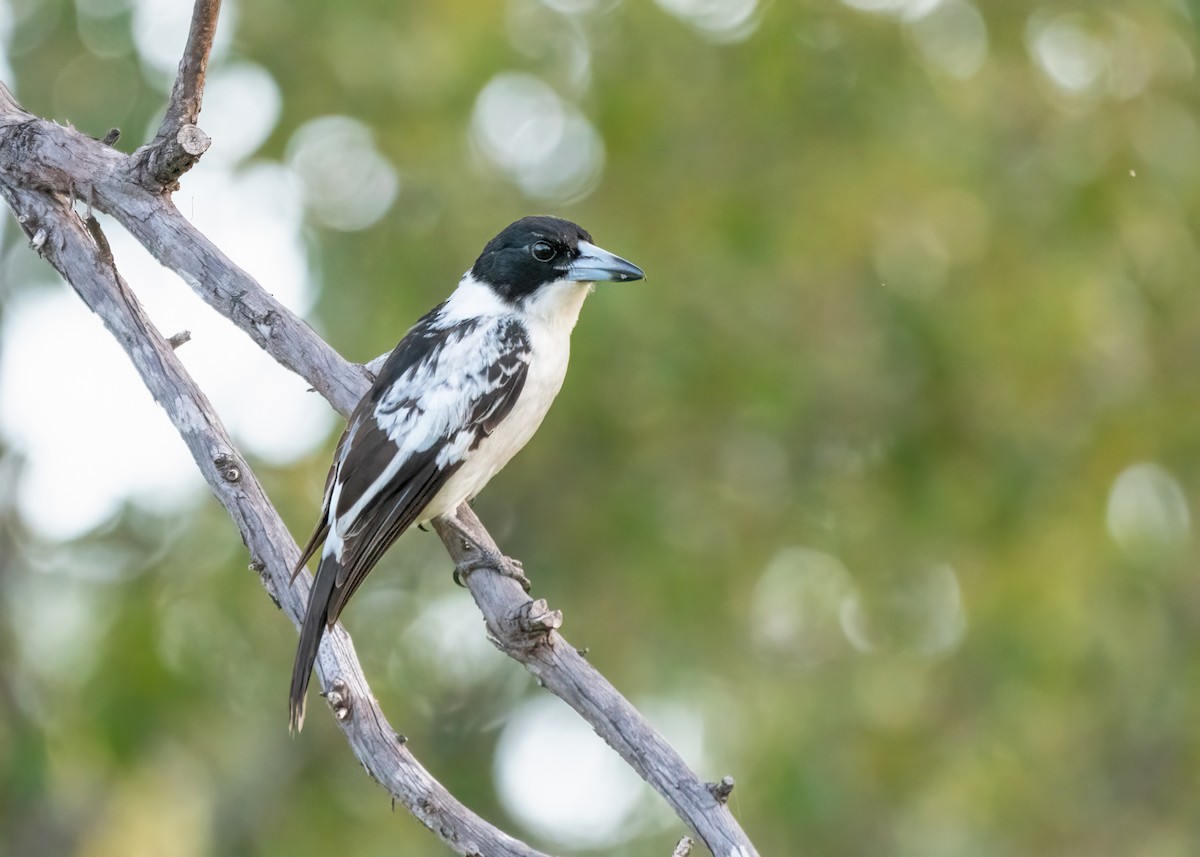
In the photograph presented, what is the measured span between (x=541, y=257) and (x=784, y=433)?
2788 mm

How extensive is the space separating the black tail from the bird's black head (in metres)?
1.20

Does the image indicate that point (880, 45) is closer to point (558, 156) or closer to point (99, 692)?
point (558, 156)

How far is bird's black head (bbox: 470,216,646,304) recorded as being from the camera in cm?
409

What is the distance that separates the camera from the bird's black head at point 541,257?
4090 millimetres

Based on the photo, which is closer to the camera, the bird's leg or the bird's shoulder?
the bird's leg

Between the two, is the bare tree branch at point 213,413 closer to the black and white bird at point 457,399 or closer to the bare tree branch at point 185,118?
the bare tree branch at point 185,118

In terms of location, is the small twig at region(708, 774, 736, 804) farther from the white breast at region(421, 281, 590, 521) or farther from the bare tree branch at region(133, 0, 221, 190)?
the bare tree branch at region(133, 0, 221, 190)

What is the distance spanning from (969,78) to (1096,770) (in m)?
3.44

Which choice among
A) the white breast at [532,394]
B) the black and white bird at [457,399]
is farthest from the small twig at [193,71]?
the white breast at [532,394]

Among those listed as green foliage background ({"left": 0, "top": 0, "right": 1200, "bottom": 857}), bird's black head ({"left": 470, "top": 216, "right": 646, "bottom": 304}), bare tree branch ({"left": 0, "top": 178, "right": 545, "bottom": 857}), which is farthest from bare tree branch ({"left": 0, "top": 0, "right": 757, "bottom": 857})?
green foliage background ({"left": 0, "top": 0, "right": 1200, "bottom": 857})

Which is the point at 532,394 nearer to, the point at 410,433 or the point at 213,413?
the point at 410,433

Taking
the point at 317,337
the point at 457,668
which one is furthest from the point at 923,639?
the point at 317,337

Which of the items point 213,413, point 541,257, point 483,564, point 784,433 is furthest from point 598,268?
point 784,433

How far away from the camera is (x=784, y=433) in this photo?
6.70 meters
